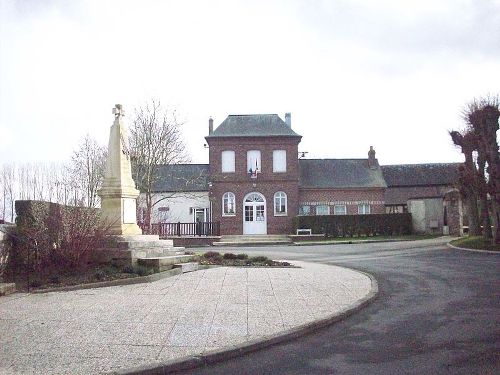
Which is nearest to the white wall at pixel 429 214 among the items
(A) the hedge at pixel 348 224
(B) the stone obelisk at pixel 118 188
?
(A) the hedge at pixel 348 224

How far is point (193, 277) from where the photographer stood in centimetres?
1195

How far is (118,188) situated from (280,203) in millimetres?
25040

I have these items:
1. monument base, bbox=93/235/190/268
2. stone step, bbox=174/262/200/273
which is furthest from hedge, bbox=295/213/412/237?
monument base, bbox=93/235/190/268

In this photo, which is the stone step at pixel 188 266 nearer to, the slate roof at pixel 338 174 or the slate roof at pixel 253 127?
the slate roof at pixel 253 127

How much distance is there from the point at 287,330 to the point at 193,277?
5.53 meters

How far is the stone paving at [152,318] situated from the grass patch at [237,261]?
308cm

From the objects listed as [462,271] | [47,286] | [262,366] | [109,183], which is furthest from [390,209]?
[262,366]

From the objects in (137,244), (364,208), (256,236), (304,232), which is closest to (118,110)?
(137,244)

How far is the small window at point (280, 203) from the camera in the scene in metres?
37.6

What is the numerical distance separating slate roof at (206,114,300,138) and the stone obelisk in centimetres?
2345

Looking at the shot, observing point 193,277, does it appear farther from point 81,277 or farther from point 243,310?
point 243,310

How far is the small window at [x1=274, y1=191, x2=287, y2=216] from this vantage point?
1481 inches

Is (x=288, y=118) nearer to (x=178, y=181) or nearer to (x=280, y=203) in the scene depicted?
(x=280, y=203)

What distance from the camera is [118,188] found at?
1345cm
